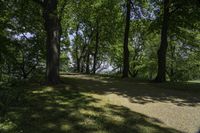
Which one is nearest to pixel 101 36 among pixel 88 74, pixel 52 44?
pixel 88 74

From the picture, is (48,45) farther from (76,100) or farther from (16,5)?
(16,5)

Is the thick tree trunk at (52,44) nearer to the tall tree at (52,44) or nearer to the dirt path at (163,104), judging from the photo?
the tall tree at (52,44)

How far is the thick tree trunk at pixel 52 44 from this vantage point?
43.6 feet

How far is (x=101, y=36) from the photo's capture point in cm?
3822

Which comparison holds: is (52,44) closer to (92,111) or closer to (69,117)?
(92,111)

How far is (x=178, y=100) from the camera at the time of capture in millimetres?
11859

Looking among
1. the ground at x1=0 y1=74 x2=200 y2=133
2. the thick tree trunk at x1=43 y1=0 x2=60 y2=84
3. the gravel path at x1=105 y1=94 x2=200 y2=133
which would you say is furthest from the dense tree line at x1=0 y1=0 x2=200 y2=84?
the gravel path at x1=105 y1=94 x2=200 y2=133

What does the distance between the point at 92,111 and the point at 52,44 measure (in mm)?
5085

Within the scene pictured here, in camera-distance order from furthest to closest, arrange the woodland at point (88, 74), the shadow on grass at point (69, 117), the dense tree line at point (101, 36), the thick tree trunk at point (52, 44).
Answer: the dense tree line at point (101, 36) → the thick tree trunk at point (52, 44) → the woodland at point (88, 74) → the shadow on grass at point (69, 117)

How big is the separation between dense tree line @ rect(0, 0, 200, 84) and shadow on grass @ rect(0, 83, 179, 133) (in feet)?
10.1

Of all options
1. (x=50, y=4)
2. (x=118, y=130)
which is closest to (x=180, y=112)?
(x=118, y=130)

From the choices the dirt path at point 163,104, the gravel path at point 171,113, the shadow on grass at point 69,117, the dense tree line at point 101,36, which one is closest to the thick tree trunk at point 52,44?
the dense tree line at point 101,36

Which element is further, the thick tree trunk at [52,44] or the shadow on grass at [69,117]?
the thick tree trunk at [52,44]

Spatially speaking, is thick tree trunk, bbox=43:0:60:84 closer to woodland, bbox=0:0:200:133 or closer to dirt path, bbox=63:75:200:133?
woodland, bbox=0:0:200:133
